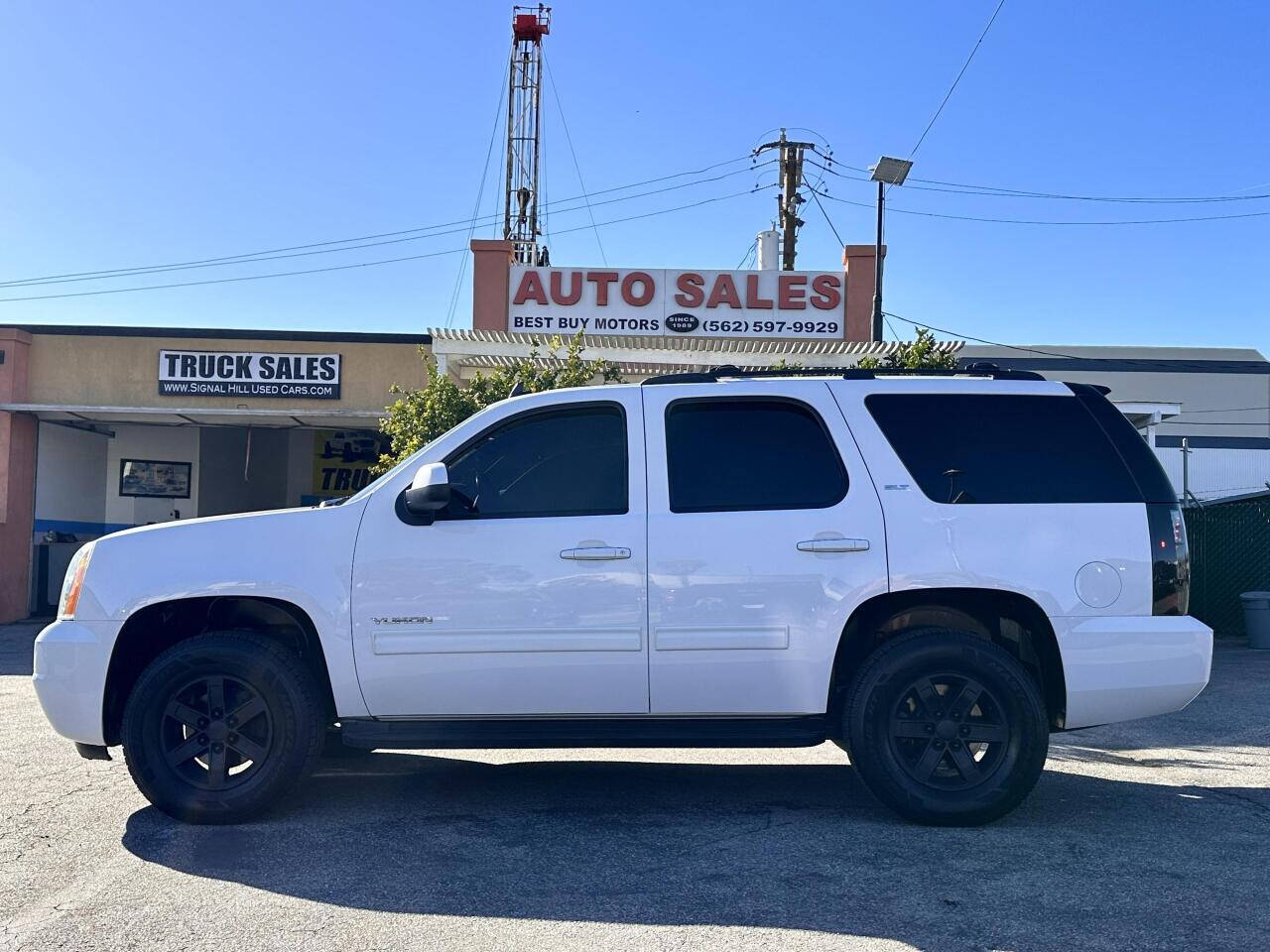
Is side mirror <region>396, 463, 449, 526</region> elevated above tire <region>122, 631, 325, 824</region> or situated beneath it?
elevated above

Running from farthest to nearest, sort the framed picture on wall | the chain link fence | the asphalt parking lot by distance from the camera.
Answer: the framed picture on wall
the chain link fence
the asphalt parking lot

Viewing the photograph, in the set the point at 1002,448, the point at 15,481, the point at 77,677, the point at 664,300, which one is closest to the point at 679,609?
the point at 1002,448

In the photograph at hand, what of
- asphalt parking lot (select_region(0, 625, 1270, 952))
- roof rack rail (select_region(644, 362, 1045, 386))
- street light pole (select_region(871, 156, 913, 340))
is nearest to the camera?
asphalt parking lot (select_region(0, 625, 1270, 952))

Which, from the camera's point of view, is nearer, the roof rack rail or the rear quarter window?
the rear quarter window

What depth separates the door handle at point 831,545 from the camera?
→ 5289mm

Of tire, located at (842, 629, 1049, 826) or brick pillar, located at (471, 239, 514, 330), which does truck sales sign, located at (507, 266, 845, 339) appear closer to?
brick pillar, located at (471, 239, 514, 330)

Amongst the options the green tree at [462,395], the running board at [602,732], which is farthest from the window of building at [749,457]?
the green tree at [462,395]

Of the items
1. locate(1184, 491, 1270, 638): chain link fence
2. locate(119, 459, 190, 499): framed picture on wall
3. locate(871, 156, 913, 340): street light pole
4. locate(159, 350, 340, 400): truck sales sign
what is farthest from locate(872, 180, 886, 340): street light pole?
locate(119, 459, 190, 499): framed picture on wall

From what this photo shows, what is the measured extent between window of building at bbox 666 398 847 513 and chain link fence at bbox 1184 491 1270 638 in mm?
12438

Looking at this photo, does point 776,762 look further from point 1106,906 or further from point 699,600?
point 1106,906

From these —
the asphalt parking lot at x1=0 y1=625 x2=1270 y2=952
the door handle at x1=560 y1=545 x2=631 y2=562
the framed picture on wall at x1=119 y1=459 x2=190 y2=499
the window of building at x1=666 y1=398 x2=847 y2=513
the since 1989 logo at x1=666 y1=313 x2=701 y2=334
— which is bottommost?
the asphalt parking lot at x1=0 y1=625 x2=1270 y2=952

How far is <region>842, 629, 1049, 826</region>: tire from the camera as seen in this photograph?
17.2 feet

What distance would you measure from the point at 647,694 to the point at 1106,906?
203cm

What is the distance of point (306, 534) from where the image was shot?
542 centimetres
